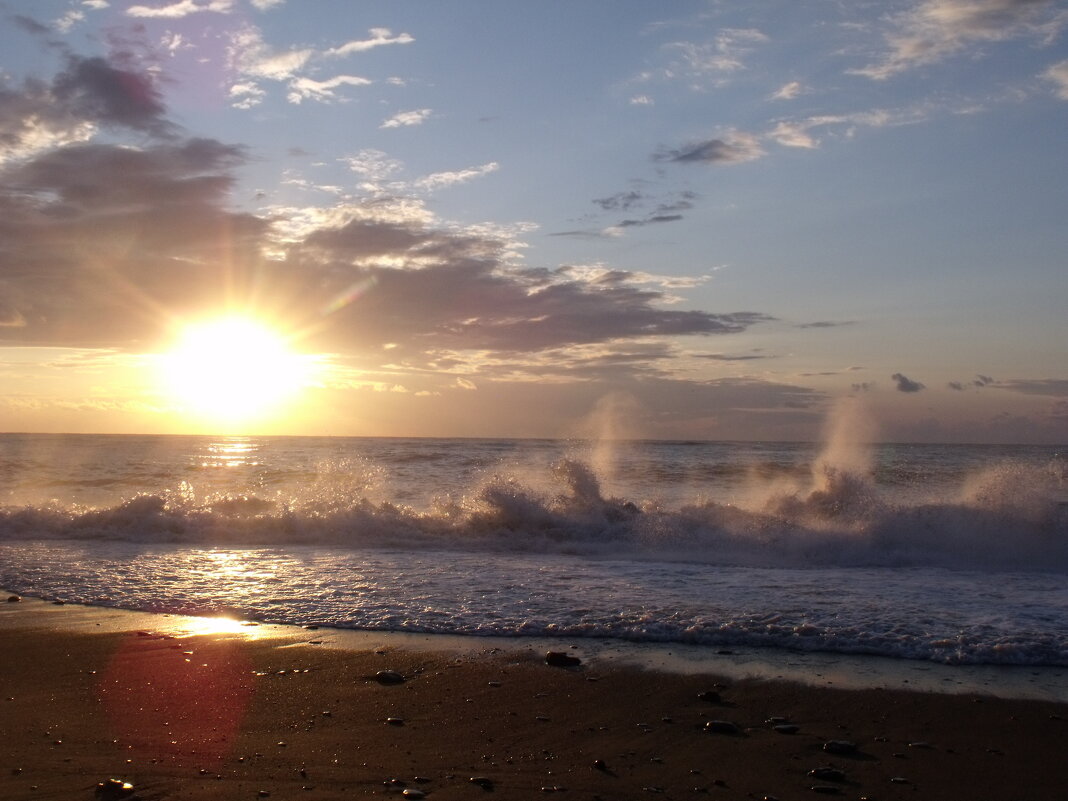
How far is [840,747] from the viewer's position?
5.28m

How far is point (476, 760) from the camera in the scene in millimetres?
5109

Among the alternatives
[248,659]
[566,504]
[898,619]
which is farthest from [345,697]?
[566,504]

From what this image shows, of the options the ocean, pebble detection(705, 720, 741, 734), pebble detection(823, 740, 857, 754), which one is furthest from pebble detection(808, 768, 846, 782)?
the ocean

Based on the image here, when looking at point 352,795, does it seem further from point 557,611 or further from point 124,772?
point 557,611

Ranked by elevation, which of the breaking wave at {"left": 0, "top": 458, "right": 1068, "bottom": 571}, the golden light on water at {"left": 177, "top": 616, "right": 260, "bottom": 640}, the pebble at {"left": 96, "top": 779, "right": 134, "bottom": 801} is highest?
the breaking wave at {"left": 0, "top": 458, "right": 1068, "bottom": 571}

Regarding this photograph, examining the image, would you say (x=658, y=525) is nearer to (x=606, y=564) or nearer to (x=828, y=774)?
(x=606, y=564)

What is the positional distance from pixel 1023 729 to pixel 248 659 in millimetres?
6252

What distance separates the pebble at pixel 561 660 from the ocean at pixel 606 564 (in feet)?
3.19

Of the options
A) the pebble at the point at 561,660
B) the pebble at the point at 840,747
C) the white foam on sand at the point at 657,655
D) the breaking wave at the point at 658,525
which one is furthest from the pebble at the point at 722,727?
the breaking wave at the point at 658,525

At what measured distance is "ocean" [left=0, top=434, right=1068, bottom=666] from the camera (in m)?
8.45

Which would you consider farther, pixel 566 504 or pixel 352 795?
pixel 566 504

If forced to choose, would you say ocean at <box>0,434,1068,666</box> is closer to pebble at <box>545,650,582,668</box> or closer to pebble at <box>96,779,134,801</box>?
pebble at <box>545,650,582,668</box>

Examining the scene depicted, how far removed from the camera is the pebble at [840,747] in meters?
5.24

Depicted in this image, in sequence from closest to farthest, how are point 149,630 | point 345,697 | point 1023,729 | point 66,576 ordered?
point 1023,729
point 345,697
point 149,630
point 66,576
